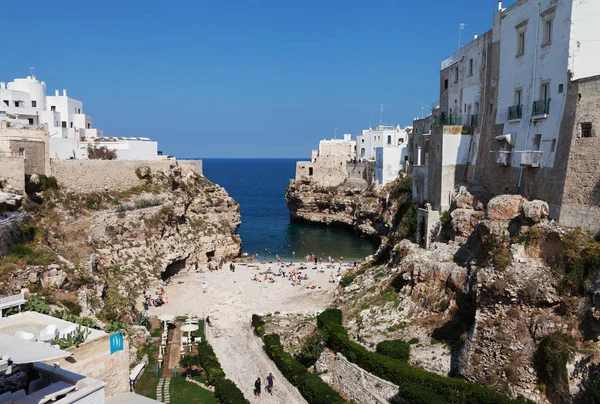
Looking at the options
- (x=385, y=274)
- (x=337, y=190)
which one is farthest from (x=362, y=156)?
(x=385, y=274)

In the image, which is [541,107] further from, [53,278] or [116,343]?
[53,278]

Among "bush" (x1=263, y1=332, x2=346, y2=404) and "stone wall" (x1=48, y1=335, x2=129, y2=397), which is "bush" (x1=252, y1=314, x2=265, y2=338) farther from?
"stone wall" (x1=48, y1=335, x2=129, y2=397)

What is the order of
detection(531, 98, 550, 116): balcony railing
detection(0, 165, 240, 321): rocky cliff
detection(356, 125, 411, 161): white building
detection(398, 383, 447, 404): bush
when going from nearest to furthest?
detection(398, 383, 447, 404): bush → detection(531, 98, 550, 116): balcony railing → detection(0, 165, 240, 321): rocky cliff → detection(356, 125, 411, 161): white building

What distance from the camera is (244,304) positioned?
37031 millimetres

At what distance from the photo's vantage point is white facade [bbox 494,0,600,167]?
22156 mm

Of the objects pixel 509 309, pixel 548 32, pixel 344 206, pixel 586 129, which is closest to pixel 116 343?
pixel 509 309

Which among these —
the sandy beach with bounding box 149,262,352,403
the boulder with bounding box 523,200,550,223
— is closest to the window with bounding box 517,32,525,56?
the boulder with bounding box 523,200,550,223

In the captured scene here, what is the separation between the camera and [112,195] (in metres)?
45.3

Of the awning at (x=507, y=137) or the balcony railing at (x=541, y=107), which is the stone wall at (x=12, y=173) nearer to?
the awning at (x=507, y=137)

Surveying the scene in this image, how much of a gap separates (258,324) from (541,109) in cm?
1920

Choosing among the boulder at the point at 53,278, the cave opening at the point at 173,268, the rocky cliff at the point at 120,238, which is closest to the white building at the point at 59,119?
the rocky cliff at the point at 120,238

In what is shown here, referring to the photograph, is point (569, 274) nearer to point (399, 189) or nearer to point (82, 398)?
point (82, 398)

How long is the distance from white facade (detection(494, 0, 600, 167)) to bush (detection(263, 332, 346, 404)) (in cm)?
1345

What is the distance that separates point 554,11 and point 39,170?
121 feet
